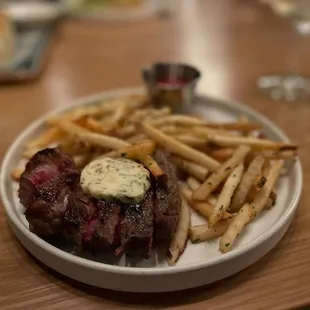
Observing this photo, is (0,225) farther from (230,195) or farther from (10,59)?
(10,59)

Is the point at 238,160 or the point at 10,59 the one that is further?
the point at 10,59

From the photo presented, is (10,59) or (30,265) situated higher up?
(10,59)

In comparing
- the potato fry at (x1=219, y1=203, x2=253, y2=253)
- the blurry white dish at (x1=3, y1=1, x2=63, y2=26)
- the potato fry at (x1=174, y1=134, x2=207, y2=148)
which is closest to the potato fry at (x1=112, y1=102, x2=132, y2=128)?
the potato fry at (x1=174, y1=134, x2=207, y2=148)

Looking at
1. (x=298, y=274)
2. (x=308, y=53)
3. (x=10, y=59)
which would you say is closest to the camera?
(x=298, y=274)

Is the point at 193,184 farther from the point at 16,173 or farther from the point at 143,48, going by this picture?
the point at 143,48

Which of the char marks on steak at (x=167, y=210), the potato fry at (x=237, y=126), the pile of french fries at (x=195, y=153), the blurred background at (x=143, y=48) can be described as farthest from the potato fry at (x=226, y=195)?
the blurred background at (x=143, y=48)

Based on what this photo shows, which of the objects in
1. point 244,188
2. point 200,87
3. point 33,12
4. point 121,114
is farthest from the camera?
point 33,12

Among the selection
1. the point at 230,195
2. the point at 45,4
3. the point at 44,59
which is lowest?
the point at 230,195

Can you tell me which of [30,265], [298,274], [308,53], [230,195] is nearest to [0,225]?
[30,265]

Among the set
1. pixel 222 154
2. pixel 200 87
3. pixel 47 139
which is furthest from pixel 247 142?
pixel 200 87
